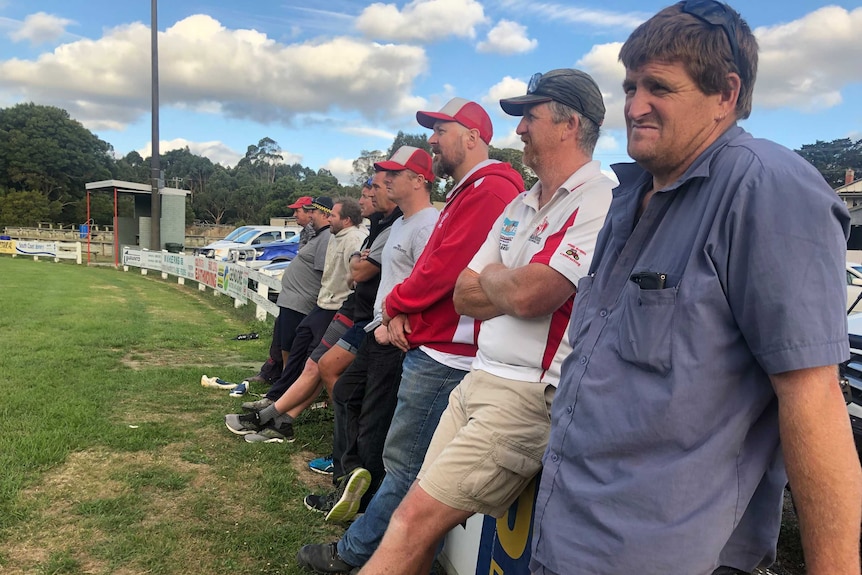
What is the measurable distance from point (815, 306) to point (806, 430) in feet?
0.79

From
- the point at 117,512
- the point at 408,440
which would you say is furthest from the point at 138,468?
the point at 408,440

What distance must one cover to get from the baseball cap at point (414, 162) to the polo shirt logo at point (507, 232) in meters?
1.38

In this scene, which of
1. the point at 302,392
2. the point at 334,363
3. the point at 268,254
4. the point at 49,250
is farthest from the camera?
the point at 49,250

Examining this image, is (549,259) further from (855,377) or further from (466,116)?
(855,377)

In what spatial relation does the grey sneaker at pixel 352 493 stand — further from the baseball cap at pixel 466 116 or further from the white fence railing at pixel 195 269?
the white fence railing at pixel 195 269

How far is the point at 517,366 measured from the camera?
2.25 meters

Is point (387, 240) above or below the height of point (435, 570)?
above

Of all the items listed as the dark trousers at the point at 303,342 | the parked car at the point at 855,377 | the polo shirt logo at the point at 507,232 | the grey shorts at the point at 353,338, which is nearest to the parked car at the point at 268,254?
the dark trousers at the point at 303,342

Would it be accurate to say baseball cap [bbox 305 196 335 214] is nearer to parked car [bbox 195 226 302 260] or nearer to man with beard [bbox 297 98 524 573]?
man with beard [bbox 297 98 524 573]

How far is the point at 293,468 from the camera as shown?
4.53m

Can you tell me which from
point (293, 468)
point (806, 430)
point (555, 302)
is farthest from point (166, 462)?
point (806, 430)

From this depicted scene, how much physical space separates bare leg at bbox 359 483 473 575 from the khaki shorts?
0.14 ft

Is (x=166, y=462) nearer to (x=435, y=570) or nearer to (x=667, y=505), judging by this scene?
(x=435, y=570)

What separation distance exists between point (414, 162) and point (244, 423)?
2818 millimetres
